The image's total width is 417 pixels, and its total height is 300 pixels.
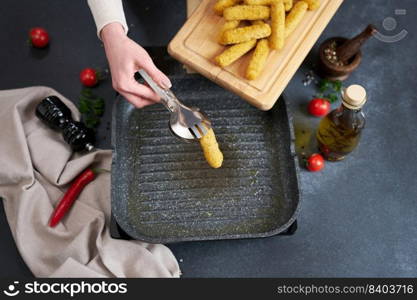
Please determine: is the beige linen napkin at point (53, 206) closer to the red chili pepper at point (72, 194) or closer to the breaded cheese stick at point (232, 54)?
the red chili pepper at point (72, 194)

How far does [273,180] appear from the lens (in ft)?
4.95

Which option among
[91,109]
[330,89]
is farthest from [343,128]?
[91,109]

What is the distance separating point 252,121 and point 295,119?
0.18 meters

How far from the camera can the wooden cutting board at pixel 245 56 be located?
4.64 ft

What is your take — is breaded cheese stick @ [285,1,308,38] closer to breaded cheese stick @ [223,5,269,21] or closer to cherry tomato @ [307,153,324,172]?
breaded cheese stick @ [223,5,269,21]

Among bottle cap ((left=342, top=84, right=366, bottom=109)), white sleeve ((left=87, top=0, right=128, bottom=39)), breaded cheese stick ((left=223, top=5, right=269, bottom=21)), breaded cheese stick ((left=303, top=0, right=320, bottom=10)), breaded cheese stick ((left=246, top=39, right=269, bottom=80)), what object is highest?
white sleeve ((left=87, top=0, right=128, bottom=39))

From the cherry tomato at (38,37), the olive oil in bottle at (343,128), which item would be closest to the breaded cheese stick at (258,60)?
the olive oil in bottle at (343,128)

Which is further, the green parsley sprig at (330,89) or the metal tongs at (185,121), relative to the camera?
the green parsley sprig at (330,89)

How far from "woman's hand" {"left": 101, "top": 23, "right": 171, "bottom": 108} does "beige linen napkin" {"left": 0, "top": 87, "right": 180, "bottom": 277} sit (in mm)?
394

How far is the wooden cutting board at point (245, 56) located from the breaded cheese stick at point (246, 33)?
2.3 inches

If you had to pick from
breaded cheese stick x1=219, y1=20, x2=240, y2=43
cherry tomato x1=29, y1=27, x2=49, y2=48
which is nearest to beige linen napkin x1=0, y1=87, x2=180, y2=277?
cherry tomato x1=29, y1=27, x2=49, y2=48

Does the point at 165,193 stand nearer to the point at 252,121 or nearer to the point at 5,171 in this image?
the point at 252,121

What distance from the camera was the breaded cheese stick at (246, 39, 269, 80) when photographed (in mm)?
1388

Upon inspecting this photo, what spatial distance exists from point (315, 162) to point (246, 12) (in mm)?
530
